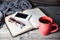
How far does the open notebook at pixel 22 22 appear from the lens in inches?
39.1

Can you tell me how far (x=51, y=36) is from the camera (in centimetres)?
98

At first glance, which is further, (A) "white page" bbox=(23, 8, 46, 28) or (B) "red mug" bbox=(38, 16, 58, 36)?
(A) "white page" bbox=(23, 8, 46, 28)

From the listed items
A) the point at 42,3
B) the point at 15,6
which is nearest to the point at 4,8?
the point at 15,6

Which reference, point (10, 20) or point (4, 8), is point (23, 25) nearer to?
point (10, 20)

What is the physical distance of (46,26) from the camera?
3.06ft

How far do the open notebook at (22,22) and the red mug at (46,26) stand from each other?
7cm

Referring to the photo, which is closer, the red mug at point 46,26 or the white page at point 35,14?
the red mug at point 46,26

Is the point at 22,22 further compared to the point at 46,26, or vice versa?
the point at 22,22

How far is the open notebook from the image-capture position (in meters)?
0.99

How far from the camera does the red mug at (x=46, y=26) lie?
3.06ft

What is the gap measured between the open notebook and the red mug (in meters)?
0.07

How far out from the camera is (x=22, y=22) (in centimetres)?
105

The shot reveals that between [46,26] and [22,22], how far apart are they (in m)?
0.20

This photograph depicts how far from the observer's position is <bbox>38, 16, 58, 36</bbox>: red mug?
93 centimetres
